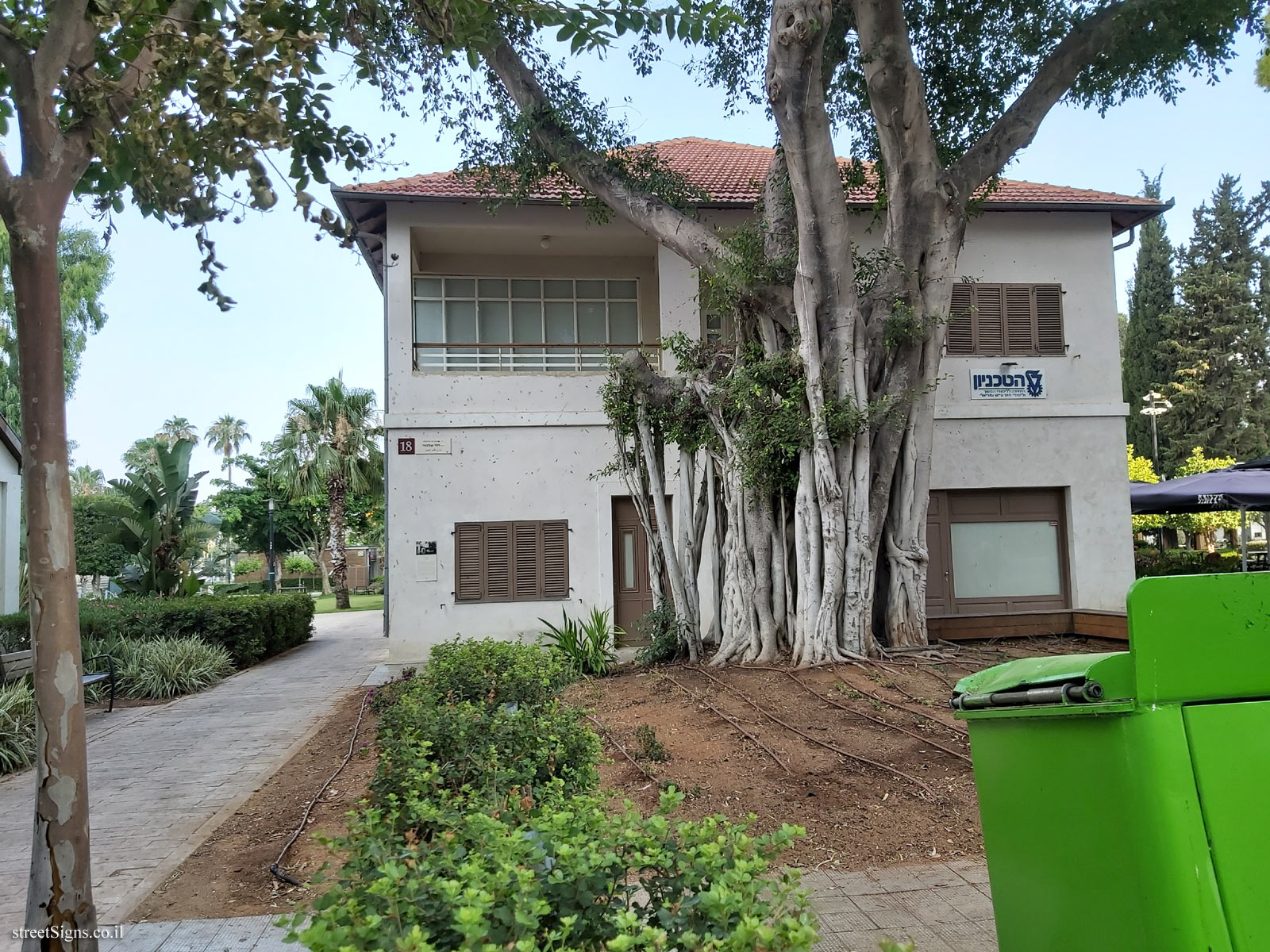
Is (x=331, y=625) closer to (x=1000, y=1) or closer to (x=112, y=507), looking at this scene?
(x=112, y=507)

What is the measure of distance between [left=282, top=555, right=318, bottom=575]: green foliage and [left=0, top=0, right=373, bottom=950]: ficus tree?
5037cm

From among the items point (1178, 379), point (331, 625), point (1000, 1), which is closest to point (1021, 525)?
point (1000, 1)

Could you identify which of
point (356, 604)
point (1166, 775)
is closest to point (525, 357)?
point (1166, 775)

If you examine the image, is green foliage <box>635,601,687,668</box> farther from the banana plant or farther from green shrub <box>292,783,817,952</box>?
the banana plant

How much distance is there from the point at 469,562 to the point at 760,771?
866 cm

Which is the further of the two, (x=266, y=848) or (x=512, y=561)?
(x=512, y=561)

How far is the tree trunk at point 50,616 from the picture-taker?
3559 millimetres

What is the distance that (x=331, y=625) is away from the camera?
25.9 metres

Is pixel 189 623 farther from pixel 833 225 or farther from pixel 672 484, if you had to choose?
pixel 833 225

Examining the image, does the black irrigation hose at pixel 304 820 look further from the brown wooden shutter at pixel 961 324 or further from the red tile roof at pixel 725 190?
the brown wooden shutter at pixel 961 324

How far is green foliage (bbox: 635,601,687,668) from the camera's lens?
1135 cm

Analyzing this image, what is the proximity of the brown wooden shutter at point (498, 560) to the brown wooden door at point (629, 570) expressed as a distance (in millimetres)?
1700

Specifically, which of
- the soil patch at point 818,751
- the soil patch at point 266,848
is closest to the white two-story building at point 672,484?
the soil patch at point 818,751

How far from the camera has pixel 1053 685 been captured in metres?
2.43
